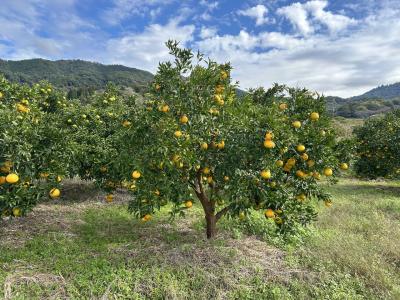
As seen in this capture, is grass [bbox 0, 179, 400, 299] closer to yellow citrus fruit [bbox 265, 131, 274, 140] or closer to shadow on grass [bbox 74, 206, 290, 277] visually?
shadow on grass [bbox 74, 206, 290, 277]

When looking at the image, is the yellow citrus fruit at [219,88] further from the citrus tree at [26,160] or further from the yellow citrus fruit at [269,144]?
the citrus tree at [26,160]

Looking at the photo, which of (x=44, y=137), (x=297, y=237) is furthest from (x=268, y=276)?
(x=44, y=137)

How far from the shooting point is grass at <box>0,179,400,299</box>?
464 centimetres

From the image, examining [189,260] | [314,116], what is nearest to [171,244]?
[189,260]

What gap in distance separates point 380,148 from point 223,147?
1216cm

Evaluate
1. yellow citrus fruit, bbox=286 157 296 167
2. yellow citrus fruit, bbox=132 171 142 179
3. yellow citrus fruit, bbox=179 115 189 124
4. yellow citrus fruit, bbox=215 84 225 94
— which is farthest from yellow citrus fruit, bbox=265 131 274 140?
yellow citrus fruit, bbox=132 171 142 179

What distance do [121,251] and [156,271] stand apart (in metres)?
0.94

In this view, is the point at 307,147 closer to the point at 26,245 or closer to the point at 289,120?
the point at 289,120

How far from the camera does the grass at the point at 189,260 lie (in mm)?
4641

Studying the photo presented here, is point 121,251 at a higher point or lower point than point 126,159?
lower

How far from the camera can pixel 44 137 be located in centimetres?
514

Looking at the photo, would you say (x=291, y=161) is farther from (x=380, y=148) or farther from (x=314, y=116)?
(x=380, y=148)

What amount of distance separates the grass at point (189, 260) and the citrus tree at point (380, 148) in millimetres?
7047

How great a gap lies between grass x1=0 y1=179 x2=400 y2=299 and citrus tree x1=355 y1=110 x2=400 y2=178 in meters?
7.05
